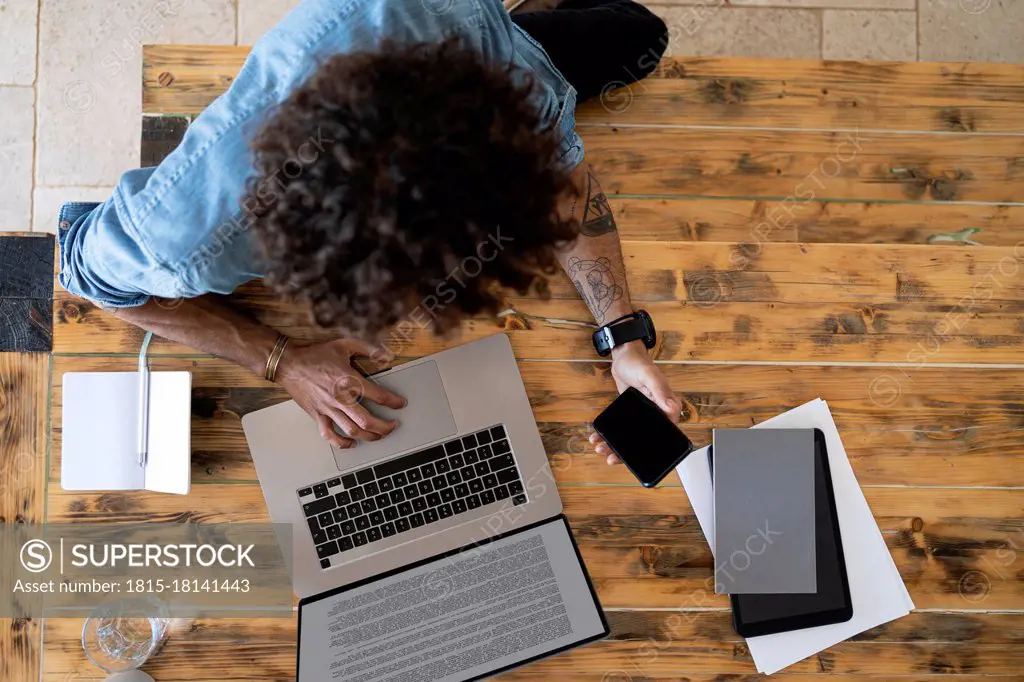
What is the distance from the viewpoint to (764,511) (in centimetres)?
105

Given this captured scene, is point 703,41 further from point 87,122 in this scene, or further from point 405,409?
point 87,122

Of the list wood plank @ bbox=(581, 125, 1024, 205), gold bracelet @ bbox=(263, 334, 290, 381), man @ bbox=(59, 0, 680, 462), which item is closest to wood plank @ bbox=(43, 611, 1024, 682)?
gold bracelet @ bbox=(263, 334, 290, 381)

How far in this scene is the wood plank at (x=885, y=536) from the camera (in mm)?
1073

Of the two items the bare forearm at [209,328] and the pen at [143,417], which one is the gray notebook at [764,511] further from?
the pen at [143,417]

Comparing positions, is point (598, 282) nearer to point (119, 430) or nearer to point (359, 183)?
point (359, 183)

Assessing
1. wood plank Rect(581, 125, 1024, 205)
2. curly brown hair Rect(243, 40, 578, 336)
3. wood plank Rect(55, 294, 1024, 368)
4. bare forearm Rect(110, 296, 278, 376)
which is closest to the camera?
curly brown hair Rect(243, 40, 578, 336)

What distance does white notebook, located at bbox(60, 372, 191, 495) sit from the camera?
100cm

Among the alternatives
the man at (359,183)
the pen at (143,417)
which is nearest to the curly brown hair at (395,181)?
the man at (359,183)

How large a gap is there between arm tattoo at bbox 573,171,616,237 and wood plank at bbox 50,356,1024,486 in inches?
8.0

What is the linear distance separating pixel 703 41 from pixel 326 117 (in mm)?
1374

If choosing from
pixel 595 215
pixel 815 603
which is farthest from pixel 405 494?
pixel 815 603

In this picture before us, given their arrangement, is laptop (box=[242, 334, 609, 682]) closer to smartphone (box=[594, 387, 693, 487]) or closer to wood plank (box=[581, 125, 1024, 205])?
smartphone (box=[594, 387, 693, 487])

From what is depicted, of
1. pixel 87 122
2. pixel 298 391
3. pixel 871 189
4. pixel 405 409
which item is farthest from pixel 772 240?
pixel 87 122

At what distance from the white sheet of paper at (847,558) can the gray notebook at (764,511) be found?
0.02 meters
